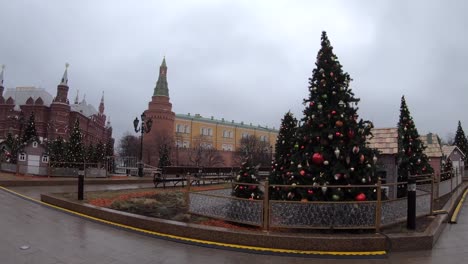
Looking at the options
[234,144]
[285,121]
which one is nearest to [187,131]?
[234,144]

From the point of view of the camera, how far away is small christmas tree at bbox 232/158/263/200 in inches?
392

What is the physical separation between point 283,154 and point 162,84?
90.5 meters

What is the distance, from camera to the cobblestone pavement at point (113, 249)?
6145 millimetres

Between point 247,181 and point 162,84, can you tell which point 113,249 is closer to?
point 247,181

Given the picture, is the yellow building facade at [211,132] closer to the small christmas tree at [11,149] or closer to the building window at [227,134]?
the building window at [227,134]

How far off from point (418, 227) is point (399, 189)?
15.6 ft

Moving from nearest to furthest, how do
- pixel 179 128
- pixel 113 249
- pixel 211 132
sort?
pixel 113 249, pixel 179 128, pixel 211 132

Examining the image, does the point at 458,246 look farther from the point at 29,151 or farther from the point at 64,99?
the point at 64,99

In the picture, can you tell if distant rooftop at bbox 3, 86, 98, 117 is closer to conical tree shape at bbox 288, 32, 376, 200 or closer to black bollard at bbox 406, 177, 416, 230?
conical tree shape at bbox 288, 32, 376, 200

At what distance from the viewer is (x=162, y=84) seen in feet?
332

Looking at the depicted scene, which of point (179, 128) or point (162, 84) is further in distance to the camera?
point (179, 128)

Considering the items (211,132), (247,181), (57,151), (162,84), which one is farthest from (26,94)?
(247,181)

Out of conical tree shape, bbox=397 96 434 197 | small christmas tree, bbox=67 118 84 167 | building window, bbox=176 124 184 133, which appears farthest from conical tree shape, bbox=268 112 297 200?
building window, bbox=176 124 184 133

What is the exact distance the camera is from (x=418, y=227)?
8203mm
